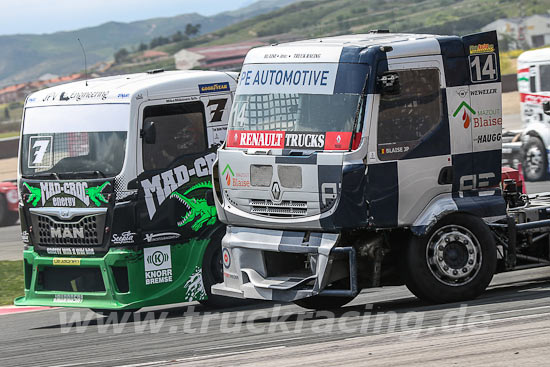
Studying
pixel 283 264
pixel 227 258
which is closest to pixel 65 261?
pixel 227 258

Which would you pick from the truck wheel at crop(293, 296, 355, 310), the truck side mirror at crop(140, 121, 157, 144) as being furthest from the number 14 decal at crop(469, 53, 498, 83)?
the truck side mirror at crop(140, 121, 157, 144)

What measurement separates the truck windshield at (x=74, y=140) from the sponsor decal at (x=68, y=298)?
1.26 metres

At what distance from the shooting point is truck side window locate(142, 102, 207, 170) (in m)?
10.3

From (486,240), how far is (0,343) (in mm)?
4672

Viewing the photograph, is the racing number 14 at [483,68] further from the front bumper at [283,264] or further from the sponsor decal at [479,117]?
the front bumper at [283,264]

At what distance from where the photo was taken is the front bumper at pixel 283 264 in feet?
28.0

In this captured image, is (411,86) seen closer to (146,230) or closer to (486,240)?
(486,240)

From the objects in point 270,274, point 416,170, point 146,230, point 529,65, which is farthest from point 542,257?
point 529,65

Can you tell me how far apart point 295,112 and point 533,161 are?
14.6m

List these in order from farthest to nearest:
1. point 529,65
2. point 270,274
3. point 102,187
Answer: point 529,65
point 102,187
point 270,274

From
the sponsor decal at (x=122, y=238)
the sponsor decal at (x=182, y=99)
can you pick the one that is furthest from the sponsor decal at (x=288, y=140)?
the sponsor decal at (x=122, y=238)

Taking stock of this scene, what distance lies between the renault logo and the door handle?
1.43 m

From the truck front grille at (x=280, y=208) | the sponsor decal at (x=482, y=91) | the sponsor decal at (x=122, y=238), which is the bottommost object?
the sponsor decal at (x=122, y=238)

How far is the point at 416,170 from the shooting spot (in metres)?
8.71
